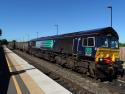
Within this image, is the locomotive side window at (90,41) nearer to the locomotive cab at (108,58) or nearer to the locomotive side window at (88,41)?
the locomotive side window at (88,41)

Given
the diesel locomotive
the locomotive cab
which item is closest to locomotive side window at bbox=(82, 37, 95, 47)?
the diesel locomotive

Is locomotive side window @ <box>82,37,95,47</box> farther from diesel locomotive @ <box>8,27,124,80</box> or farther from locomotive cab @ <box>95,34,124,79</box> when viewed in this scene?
locomotive cab @ <box>95,34,124,79</box>

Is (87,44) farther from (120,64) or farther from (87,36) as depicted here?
(120,64)

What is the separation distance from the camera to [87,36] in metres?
19.9

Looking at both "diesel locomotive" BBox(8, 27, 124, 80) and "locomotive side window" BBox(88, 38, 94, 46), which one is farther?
"locomotive side window" BBox(88, 38, 94, 46)

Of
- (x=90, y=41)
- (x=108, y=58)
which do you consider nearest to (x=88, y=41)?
(x=90, y=41)

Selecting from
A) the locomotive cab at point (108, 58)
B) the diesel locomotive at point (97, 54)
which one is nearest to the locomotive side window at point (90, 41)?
the diesel locomotive at point (97, 54)

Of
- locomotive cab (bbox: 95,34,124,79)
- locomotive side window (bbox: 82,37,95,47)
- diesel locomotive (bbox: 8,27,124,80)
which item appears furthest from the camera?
locomotive side window (bbox: 82,37,95,47)

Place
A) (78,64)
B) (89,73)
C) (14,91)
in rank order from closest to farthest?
(14,91) → (89,73) → (78,64)

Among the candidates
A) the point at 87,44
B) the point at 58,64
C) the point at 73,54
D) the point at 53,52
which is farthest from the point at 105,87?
the point at 53,52

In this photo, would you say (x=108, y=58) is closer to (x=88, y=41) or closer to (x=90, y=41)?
(x=90, y=41)

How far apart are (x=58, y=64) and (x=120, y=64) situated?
38.9 feet

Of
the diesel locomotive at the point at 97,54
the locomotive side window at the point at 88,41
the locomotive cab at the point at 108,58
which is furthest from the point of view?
the locomotive side window at the point at 88,41

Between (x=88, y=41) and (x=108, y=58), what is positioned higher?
(x=88, y=41)
